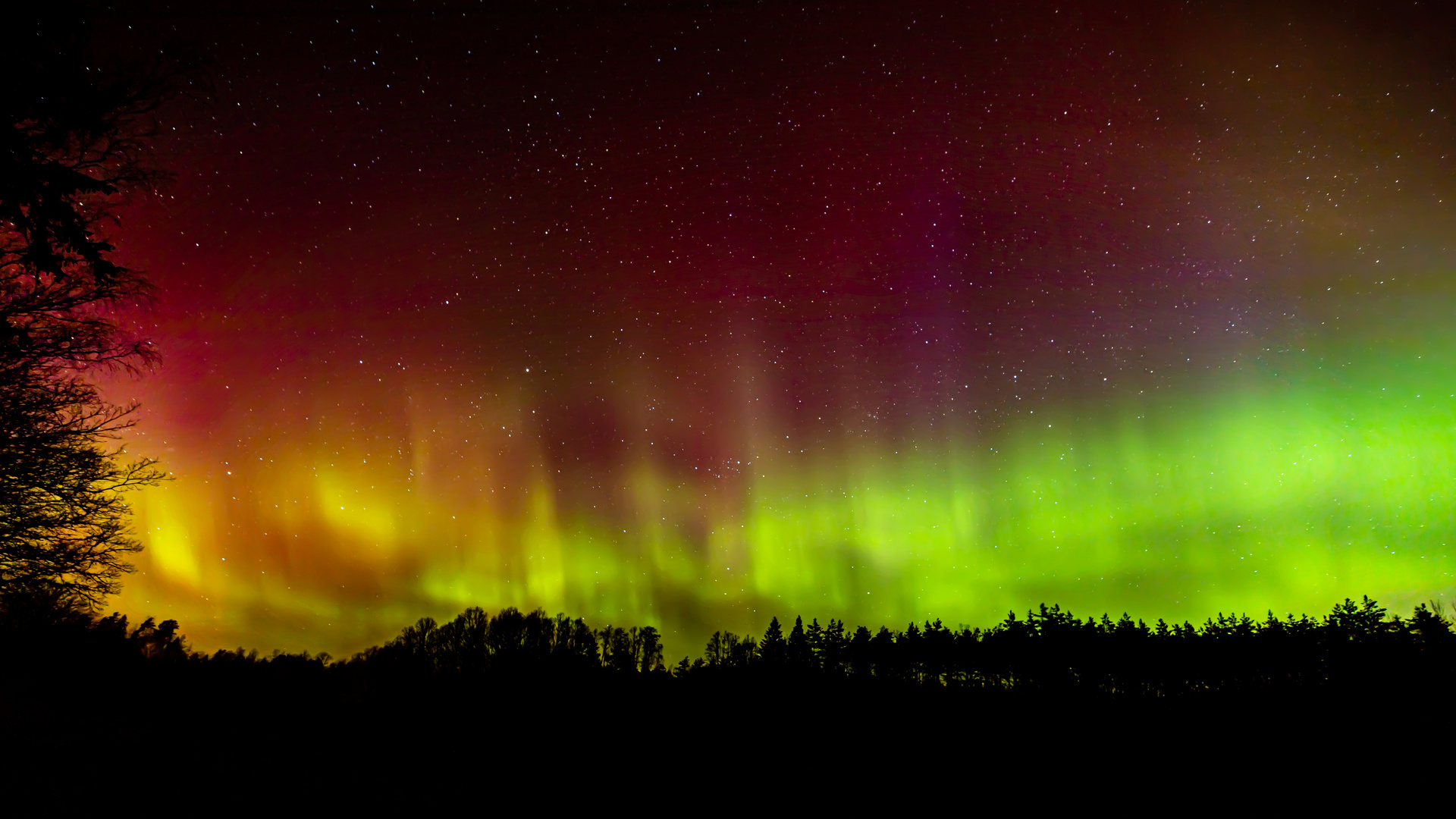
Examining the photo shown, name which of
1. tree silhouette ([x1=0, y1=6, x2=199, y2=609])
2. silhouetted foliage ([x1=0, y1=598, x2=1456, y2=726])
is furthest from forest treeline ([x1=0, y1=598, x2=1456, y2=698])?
tree silhouette ([x1=0, y1=6, x2=199, y2=609])

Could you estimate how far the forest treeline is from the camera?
26.0 m

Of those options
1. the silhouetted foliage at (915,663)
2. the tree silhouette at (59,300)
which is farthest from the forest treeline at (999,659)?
the tree silhouette at (59,300)

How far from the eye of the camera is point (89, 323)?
7637 mm

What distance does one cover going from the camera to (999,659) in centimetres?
3800

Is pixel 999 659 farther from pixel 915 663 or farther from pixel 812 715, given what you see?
pixel 812 715

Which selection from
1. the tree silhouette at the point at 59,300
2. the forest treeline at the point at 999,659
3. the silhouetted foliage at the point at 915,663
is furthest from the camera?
the forest treeline at the point at 999,659

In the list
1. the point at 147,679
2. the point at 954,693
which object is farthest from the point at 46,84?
the point at 954,693

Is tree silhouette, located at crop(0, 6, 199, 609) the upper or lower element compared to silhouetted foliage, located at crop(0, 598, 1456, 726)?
upper

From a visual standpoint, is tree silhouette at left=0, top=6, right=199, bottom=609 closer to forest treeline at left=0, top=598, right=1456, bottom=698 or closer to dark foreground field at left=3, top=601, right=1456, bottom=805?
→ dark foreground field at left=3, top=601, right=1456, bottom=805

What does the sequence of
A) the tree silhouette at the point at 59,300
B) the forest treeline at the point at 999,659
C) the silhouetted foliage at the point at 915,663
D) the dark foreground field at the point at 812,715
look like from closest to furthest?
the tree silhouette at the point at 59,300 < the dark foreground field at the point at 812,715 < the silhouetted foliage at the point at 915,663 < the forest treeline at the point at 999,659

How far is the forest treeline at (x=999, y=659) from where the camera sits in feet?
85.2

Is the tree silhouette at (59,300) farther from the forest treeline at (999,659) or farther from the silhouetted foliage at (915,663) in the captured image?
the forest treeline at (999,659)

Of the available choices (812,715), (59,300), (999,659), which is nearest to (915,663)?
(999,659)

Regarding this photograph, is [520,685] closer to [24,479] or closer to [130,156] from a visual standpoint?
[24,479]
